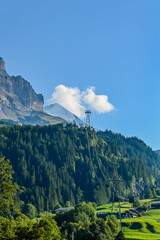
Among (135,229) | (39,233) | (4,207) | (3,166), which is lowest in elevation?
(135,229)

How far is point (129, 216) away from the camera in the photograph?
488 ft

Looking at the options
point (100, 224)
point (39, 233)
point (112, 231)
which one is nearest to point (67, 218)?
point (112, 231)

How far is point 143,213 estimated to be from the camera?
497 feet

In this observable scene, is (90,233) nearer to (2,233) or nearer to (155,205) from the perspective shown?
(2,233)

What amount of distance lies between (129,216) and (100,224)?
74.9m

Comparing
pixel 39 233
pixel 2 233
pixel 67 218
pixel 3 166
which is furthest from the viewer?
pixel 67 218

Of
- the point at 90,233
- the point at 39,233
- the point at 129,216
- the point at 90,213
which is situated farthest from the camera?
the point at 129,216

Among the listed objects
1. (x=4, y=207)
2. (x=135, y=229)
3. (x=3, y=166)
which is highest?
(x=3, y=166)

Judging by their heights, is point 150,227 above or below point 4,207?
below

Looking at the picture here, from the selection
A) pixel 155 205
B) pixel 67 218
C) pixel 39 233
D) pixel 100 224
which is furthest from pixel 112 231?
pixel 155 205

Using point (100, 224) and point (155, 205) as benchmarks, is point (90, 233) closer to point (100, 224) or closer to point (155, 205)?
point (100, 224)

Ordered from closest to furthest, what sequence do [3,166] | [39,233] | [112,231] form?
[3,166] < [39,233] < [112,231]

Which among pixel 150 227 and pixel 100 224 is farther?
pixel 150 227

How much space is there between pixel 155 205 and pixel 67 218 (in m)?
87.6
